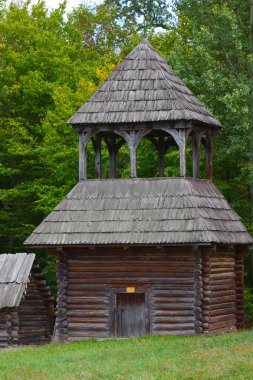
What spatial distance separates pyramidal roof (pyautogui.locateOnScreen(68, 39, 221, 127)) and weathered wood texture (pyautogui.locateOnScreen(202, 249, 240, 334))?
407 cm

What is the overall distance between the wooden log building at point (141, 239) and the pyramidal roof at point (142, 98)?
1.3 inches

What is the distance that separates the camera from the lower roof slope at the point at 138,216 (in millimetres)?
26875

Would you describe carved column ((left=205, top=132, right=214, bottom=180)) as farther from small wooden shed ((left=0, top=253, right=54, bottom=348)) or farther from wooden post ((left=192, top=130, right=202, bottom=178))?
small wooden shed ((left=0, top=253, right=54, bottom=348))

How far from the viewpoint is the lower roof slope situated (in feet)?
88.2

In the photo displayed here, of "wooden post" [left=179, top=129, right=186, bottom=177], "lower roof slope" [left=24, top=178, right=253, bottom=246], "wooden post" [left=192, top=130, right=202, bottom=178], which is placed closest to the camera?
"lower roof slope" [left=24, top=178, right=253, bottom=246]

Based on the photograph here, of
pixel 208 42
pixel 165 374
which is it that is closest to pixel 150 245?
pixel 165 374

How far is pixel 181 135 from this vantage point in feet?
92.7

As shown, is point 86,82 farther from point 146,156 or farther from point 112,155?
point 112,155

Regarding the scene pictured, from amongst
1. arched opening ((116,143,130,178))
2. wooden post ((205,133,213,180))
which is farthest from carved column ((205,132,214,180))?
arched opening ((116,143,130,178))

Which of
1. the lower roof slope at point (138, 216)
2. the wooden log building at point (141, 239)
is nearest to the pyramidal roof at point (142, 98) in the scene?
the wooden log building at point (141, 239)

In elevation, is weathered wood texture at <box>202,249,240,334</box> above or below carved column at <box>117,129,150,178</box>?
below

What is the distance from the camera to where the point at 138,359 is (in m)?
22.4

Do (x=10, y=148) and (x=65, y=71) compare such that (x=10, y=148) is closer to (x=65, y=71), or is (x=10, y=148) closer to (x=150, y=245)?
(x=65, y=71)

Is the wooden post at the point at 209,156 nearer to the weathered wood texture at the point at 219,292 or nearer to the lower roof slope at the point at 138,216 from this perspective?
the lower roof slope at the point at 138,216
